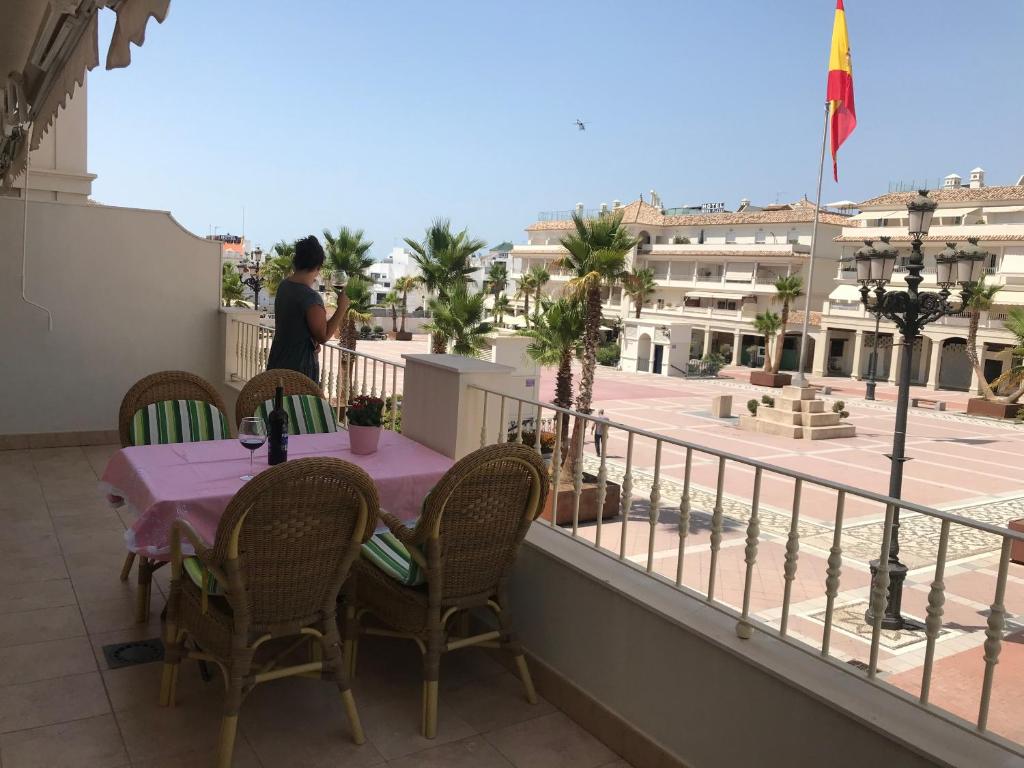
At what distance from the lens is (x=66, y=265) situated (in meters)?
6.34

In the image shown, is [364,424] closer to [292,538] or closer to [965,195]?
[292,538]

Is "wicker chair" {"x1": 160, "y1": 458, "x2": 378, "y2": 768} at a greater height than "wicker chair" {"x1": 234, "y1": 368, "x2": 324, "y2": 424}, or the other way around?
"wicker chair" {"x1": 234, "y1": 368, "x2": 324, "y2": 424}

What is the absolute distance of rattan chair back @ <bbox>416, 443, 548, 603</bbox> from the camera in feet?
8.11

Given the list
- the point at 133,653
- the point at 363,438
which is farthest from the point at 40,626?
the point at 363,438

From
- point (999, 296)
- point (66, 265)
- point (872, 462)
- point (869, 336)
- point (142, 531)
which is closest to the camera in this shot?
point (142, 531)

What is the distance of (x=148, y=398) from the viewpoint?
3.65 meters

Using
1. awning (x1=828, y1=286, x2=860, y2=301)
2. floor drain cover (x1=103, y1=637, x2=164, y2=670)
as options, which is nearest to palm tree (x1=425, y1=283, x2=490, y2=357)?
floor drain cover (x1=103, y1=637, x2=164, y2=670)

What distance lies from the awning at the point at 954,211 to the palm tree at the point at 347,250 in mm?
32270

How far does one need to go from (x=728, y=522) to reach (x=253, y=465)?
10351 millimetres

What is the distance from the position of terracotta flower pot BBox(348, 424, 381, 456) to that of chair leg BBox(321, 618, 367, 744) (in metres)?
0.91

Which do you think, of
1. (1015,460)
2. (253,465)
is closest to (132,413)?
(253,465)

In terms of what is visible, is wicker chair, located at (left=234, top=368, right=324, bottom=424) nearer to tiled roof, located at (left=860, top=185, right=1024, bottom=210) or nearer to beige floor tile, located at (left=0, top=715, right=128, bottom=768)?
beige floor tile, located at (left=0, top=715, right=128, bottom=768)

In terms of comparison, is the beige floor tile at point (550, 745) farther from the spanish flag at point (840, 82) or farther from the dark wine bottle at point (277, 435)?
the spanish flag at point (840, 82)

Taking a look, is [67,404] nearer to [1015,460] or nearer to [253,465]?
[253,465]
